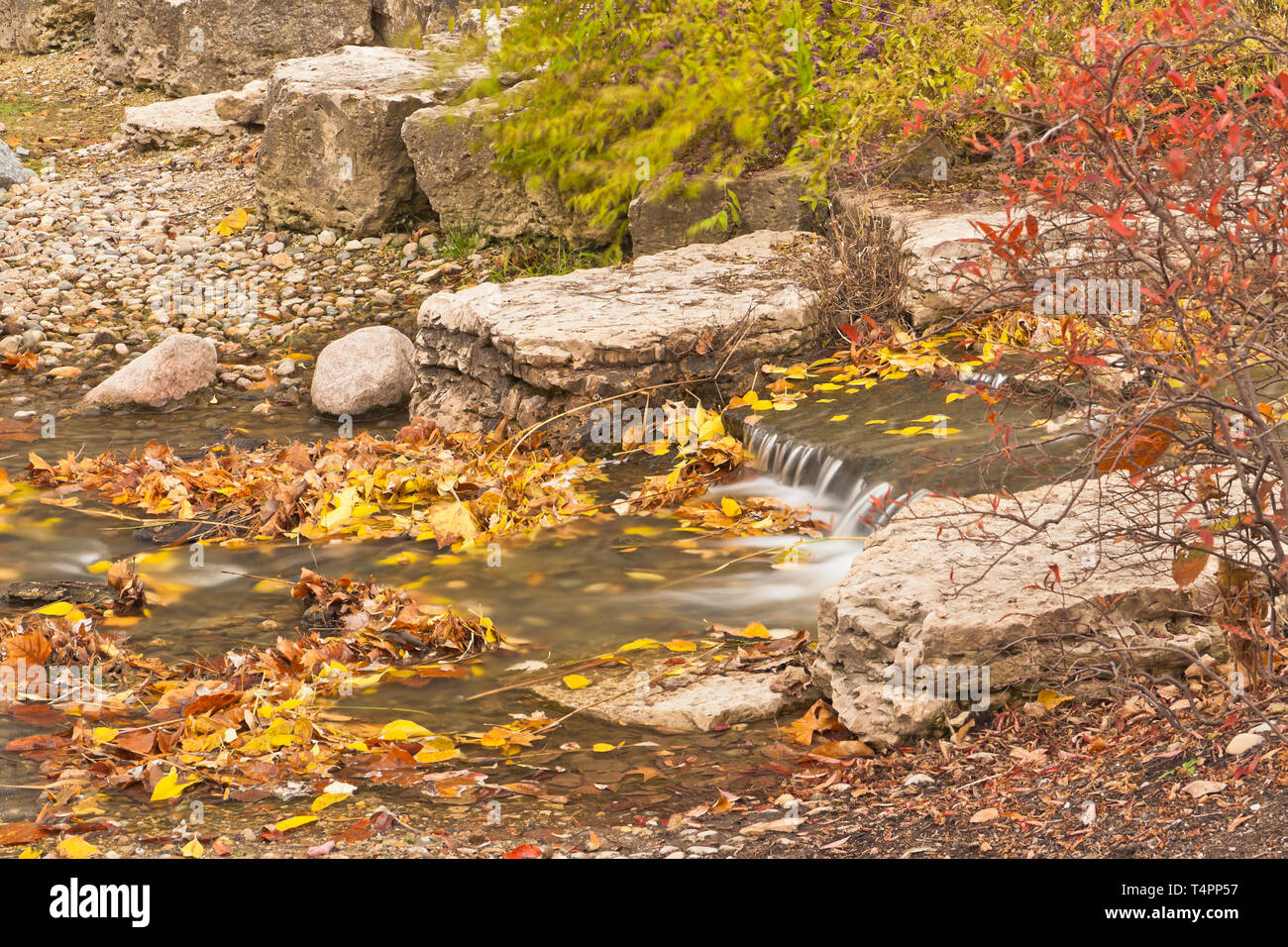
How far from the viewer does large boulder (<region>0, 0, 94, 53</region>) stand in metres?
14.8

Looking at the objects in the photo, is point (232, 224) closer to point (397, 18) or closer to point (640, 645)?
point (397, 18)

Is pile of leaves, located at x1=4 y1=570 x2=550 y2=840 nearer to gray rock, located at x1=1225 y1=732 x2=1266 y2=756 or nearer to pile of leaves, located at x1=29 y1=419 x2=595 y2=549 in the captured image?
pile of leaves, located at x1=29 y1=419 x2=595 y2=549

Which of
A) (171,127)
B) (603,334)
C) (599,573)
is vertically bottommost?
(599,573)

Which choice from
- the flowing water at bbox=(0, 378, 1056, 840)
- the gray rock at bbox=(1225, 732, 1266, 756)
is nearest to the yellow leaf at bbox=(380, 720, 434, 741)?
the flowing water at bbox=(0, 378, 1056, 840)

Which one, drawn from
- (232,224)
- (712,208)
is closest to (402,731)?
(712,208)

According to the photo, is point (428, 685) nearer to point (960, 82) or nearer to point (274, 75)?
point (960, 82)

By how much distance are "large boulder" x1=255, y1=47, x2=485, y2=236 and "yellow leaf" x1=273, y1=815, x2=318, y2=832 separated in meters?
7.65

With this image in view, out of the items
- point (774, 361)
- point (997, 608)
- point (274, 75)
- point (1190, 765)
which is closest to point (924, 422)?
point (774, 361)

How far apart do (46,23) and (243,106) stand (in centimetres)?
448

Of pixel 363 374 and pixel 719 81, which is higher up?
pixel 719 81

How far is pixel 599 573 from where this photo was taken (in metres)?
5.43

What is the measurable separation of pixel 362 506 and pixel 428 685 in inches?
82.2

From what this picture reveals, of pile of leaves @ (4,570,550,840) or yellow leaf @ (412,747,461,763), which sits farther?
yellow leaf @ (412,747,461,763)

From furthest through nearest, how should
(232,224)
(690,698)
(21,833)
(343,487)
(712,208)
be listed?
(232,224) < (712,208) < (343,487) < (690,698) < (21,833)
